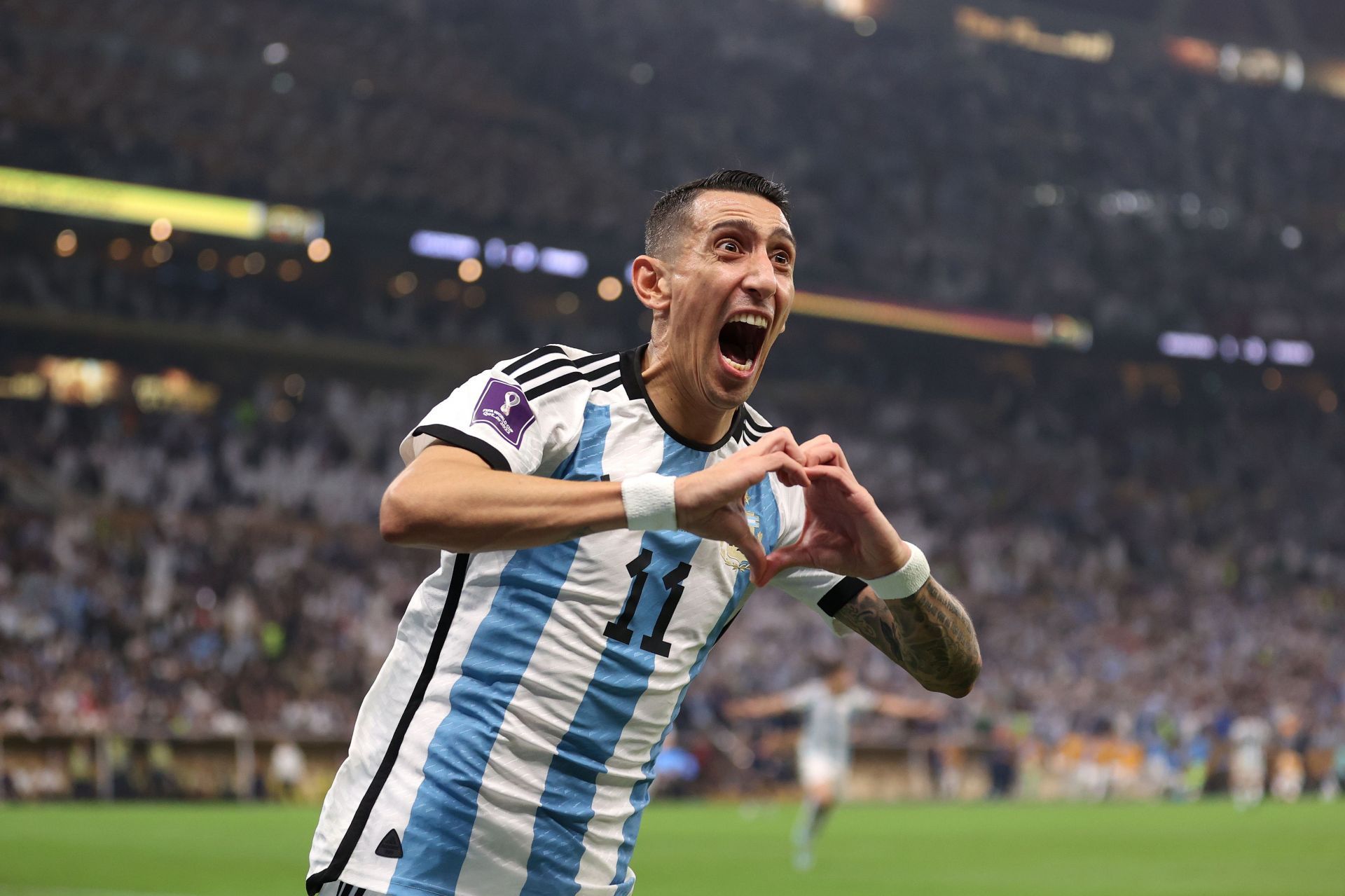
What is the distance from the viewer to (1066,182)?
44625mm

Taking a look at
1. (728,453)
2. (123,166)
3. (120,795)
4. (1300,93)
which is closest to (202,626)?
(120,795)

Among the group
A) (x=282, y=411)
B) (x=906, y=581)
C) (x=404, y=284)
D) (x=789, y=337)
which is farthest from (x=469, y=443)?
(x=789, y=337)

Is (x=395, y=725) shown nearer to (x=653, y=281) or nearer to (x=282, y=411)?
(x=653, y=281)

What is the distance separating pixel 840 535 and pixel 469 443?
0.87 metres

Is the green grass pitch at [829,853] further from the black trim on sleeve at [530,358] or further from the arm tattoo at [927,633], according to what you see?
the black trim on sleeve at [530,358]

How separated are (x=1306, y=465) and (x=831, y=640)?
19.2 meters

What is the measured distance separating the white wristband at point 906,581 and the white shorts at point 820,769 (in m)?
14.0

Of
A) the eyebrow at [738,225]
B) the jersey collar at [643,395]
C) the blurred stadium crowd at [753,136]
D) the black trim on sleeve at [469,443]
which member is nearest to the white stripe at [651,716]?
the jersey collar at [643,395]

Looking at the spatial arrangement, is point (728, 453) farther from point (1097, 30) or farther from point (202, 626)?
point (1097, 30)

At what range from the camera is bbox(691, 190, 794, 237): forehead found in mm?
3605

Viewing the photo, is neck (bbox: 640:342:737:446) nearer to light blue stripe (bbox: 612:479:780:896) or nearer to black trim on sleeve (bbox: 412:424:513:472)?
light blue stripe (bbox: 612:479:780:896)

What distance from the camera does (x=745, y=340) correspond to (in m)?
3.66

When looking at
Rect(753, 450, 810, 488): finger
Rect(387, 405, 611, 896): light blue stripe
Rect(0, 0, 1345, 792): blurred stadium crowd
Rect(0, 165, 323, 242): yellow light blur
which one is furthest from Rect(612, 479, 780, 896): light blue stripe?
Rect(0, 165, 323, 242): yellow light blur

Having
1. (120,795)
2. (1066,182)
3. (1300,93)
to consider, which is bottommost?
(120,795)
